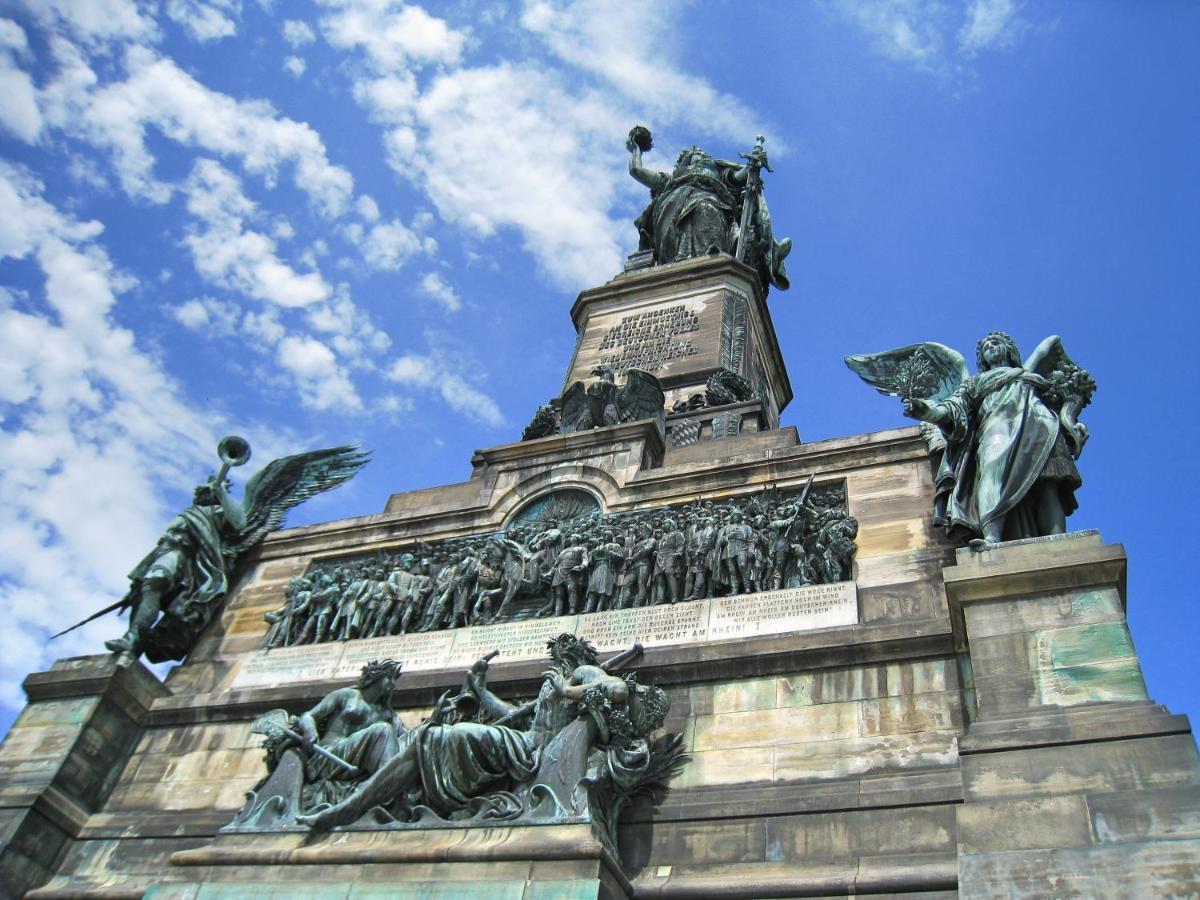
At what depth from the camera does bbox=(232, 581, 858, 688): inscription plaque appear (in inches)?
384

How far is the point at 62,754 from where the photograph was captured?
35.7 feet

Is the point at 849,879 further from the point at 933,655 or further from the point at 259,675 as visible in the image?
the point at 259,675

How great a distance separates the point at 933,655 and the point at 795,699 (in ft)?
3.95

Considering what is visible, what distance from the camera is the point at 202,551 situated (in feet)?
43.3

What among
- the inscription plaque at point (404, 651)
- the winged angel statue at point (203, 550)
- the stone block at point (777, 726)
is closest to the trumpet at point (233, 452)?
the winged angel statue at point (203, 550)

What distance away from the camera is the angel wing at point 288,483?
13961mm

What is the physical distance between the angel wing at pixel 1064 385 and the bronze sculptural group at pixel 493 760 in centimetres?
453

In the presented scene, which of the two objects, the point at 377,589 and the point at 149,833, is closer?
the point at 149,833

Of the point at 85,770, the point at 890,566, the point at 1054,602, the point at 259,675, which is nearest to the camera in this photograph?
the point at 1054,602

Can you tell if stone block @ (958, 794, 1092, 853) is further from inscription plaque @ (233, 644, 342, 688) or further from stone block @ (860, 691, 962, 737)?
inscription plaque @ (233, 644, 342, 688)

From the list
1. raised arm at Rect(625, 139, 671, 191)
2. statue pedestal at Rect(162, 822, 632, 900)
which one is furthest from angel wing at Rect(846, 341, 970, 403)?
raised arm at Rect(625, 139, 671, 191)

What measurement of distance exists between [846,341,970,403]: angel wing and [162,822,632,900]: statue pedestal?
6026 millimetres

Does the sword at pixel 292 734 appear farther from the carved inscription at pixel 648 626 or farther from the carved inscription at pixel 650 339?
the carved inscription at pixel 650 339

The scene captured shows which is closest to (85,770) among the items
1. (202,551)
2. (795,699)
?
(202,551)
